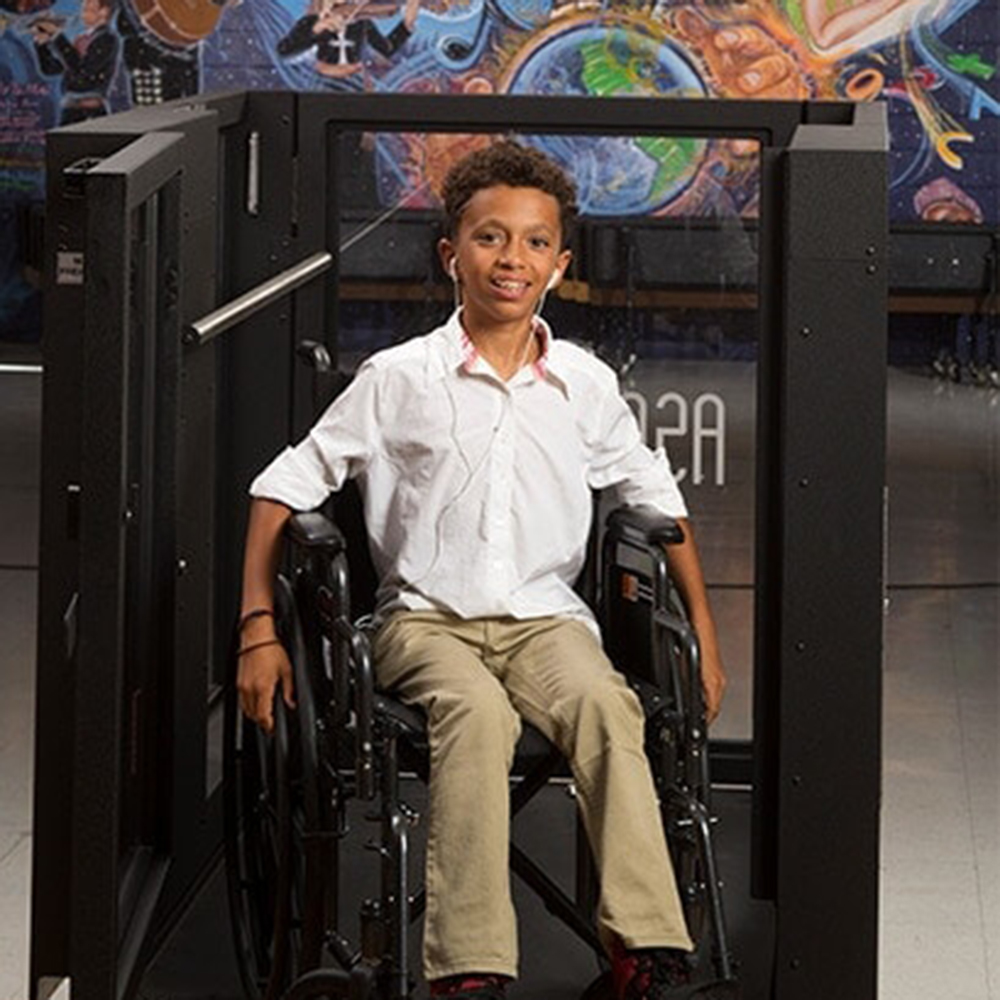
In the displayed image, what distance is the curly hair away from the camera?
347 centimetres

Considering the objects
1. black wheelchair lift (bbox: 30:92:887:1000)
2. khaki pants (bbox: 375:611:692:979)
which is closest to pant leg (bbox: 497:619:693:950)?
khaki pants (bbox: 375:611:692:979)

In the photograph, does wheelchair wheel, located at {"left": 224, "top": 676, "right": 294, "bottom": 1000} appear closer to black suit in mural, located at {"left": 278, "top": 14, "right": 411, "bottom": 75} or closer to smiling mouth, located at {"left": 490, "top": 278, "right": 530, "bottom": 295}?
smiling mouth, located at {"left": 490, "top": 278, "right": 530, "bottom": 295}

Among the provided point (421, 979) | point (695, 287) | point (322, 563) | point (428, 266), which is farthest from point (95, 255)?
point (695, 287)

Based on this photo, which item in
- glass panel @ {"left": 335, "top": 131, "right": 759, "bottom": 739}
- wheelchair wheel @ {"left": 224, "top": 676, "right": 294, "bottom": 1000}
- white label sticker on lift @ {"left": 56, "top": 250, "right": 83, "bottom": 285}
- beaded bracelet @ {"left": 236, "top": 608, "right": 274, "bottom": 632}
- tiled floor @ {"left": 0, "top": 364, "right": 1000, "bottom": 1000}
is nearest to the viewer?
white label sticker on lift @ {"left": 56, "top": 250, "right": 83, "bottom": 285}

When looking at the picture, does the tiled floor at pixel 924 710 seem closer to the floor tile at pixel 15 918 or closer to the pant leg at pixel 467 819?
the floor tile at pixel 15 918

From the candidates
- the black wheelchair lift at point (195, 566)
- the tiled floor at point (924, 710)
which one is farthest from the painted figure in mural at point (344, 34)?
the black wheelchair lift at point (195, 566)

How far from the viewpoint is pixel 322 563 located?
3.43m

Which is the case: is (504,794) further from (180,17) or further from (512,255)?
(180,17)

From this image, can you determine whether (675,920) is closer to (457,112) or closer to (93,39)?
(457,112)

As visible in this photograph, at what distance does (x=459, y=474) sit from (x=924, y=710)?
2.29 metres

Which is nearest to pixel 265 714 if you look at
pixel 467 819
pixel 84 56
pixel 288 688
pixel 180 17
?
pixel 288 688

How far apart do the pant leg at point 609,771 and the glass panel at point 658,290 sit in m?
1.16

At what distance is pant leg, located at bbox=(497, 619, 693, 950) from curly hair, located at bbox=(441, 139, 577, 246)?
555mm

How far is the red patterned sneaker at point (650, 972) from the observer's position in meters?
3.11
